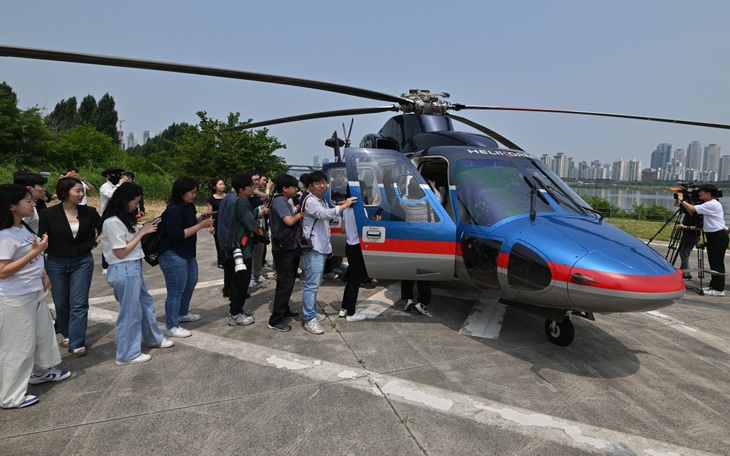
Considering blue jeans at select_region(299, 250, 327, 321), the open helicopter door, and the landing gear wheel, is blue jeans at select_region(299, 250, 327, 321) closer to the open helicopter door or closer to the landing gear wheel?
the open helicopter door

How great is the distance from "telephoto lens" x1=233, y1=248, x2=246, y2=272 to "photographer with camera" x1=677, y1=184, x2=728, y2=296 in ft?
22.6

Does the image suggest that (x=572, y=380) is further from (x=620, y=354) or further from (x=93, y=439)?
(x=93, y=439)

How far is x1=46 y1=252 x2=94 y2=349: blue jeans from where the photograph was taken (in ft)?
11.7

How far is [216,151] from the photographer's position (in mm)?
21281

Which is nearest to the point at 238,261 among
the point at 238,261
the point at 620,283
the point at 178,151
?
the point at 238,261

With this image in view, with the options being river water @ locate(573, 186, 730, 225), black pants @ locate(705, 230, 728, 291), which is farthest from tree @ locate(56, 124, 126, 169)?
black pants @ locate(705, 230, 728, 291)

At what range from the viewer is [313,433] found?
2.66 m

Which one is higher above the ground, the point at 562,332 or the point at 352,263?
the point at 352,263

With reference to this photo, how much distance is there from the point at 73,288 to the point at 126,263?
25.3 inches

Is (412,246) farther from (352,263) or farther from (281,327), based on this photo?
(281,327)

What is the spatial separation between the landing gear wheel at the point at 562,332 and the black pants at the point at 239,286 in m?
3.32

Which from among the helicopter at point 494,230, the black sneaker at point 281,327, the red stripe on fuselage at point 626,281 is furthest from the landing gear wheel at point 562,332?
the black sneaker at point 281,327

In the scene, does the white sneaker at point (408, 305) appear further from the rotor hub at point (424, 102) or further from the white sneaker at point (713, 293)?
the white sneaker at point (713, 293)

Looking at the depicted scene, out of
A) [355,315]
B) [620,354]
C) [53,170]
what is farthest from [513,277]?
[53,170]
